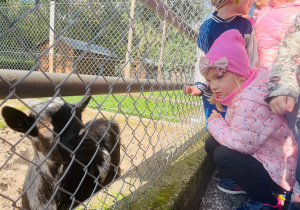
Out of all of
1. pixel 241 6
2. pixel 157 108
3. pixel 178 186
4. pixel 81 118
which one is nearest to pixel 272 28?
pixel 241 6

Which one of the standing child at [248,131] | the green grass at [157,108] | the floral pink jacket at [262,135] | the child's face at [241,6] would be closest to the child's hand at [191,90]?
the green grass at [157,108]

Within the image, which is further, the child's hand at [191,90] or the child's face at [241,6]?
the child's hand at [191,90]

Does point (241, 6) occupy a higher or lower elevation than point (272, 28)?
higher

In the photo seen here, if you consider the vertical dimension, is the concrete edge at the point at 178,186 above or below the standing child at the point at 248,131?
below

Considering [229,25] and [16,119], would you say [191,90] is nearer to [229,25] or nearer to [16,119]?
[229,25]

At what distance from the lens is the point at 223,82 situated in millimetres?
1753

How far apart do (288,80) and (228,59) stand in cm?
44

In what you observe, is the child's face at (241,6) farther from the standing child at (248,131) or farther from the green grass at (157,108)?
the green grass at (157,108)

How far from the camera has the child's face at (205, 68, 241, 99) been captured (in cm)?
174

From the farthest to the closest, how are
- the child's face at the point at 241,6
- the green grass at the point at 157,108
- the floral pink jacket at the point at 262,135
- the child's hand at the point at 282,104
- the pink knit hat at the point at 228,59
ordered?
the green grass at the point at 157,108 < the child's face at the point at 241,6 < the pink knit hat at the point at 228,59 < the floral pink jacket at the point at 262,135 < the child's hand at the point at 282,104

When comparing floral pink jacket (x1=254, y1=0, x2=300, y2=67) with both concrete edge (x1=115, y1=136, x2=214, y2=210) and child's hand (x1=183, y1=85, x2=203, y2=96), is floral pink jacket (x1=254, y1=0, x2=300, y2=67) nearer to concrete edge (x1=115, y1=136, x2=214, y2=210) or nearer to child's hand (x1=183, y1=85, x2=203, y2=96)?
A: child's hand (x1=183, y1=85, x2=203, y2=96)

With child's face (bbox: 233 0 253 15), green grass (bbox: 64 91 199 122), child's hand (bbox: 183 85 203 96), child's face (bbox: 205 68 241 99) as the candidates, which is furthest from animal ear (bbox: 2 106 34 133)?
child's face (bbox: 233 0 253 15)

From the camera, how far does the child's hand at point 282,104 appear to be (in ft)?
4.28

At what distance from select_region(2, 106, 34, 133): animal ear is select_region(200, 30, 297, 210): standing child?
132 cm
